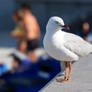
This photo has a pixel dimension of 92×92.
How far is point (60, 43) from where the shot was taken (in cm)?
450

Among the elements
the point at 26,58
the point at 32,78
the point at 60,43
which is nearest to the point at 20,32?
the point at 26,58

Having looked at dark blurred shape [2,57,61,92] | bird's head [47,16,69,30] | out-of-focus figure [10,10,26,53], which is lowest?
dark blurred shape [2,57,61,92]

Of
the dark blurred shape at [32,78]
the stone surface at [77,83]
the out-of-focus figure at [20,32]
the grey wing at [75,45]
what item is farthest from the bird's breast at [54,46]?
the out-of-focus figure at [20,32]

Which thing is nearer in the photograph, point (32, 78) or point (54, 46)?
point (54, 46)

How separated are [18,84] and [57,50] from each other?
3.51 meters

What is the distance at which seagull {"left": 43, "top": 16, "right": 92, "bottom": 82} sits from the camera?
4438mm

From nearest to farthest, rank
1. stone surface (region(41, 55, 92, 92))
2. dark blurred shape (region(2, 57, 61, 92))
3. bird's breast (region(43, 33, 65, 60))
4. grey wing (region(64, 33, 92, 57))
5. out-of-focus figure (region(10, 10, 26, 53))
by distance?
stone surface (region(41, 55, 92, 92)) < bird's breast (region(43, 33, 65, 60)) < grey wing (region(64, 33, 92, 57)) < dark blurred shape (region(2, 57, 61, 92)) < out-of-focus figure (region(10, 10, 26, 53))

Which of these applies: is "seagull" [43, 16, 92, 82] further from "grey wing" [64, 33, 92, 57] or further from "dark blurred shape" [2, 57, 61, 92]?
"dark blurred shape" [2, 57, 61, 92]

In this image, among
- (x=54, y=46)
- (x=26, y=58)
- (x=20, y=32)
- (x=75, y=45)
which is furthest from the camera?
(x=20, y=32)

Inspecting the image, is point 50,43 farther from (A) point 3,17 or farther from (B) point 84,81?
(A) point 3,17

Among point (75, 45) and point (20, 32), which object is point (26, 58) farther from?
point (75, 45)

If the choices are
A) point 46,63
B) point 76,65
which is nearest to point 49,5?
point 46,63

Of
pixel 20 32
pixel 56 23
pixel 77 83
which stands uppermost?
pixel 56 23

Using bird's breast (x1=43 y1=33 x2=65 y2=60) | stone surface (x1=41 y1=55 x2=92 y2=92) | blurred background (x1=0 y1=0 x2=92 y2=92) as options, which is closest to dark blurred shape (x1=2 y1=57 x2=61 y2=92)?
blurred background (x1=0 y1=0 x2=92 y2=92)
